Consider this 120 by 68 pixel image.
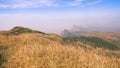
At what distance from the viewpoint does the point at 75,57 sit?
45.1 feet

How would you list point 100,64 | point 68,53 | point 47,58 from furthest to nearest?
point 68,53 → point 47,58 → point 100,64

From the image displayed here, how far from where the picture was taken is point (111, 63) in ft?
42.1

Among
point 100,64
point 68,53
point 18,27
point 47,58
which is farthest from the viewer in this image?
point 18,27

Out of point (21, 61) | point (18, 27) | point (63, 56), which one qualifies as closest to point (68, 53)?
point (63, 56)

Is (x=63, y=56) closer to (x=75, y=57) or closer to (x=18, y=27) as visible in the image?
(x=75, y=57)

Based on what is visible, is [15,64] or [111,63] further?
[15,64]

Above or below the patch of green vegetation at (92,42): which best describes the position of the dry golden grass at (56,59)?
above

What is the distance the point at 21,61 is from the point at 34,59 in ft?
2.99

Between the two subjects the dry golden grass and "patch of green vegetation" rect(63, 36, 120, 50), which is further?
"patch of green vegetation" rect(63, 36, 120, 50)

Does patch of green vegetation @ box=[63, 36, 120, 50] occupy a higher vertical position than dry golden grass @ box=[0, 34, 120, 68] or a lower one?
lower

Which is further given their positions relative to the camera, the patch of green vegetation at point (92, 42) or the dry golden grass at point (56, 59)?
the patch of green vegetation at point (92, 42)

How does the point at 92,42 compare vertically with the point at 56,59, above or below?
below

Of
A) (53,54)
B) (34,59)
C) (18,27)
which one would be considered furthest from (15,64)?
(18,27)

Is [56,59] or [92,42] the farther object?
[92,42]
